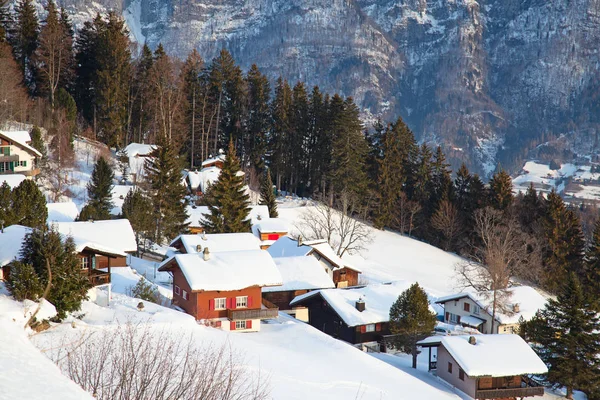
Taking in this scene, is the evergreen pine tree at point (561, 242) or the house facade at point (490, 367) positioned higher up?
the evergreen pine tree at point (561, 242)

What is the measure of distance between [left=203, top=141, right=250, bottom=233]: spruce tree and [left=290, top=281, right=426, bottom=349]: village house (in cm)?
1211

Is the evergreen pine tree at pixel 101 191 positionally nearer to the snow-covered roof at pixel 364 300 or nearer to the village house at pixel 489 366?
the snow-covered roof at pixel 364 300

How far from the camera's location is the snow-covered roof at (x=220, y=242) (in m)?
45.3

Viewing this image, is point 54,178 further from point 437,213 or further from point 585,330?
point 585,330

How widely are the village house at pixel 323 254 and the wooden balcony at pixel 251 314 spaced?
1507 centimetres


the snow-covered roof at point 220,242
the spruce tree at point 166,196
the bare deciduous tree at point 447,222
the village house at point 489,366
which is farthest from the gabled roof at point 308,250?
the bare deciduous tree at point 447,222

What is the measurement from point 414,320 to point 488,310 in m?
11.2

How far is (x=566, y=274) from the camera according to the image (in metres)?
62.3

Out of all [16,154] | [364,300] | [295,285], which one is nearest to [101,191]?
[16,154]

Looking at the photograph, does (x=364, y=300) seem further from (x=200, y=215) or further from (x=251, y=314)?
(x=200, y=215)

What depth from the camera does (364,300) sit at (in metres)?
42.3

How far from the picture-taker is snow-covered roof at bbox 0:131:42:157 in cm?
5428

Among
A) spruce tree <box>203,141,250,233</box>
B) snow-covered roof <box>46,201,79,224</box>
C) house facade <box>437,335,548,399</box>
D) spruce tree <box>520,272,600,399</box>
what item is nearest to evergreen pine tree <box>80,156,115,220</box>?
snow-covered roof <box>46,201,79,224</box>

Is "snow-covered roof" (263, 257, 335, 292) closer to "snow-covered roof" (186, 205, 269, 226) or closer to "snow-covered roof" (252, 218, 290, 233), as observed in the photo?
"snow-covered roof" (252, 218, 290, 233)
